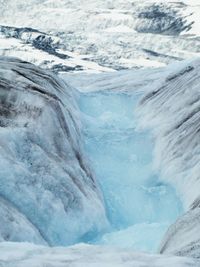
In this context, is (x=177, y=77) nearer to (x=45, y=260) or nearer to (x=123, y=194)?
(x=123, y=194)

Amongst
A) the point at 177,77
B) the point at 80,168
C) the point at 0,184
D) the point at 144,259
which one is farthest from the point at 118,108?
the point at 144,259

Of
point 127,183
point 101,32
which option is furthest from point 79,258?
point 101,32

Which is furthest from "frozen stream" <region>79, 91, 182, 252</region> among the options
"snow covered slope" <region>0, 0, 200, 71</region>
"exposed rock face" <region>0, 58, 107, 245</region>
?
"snow covered slope" <region>0, 0, 200, 71</region>

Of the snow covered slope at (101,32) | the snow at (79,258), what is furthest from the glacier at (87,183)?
the snow covered slope at (101,32)

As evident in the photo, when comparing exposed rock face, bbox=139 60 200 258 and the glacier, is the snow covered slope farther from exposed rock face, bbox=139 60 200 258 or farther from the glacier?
the glacier

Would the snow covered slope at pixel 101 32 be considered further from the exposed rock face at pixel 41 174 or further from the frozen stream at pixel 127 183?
the exposed rock face at pixel 41 174

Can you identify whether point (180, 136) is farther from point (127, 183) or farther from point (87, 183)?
point (87, 183)
